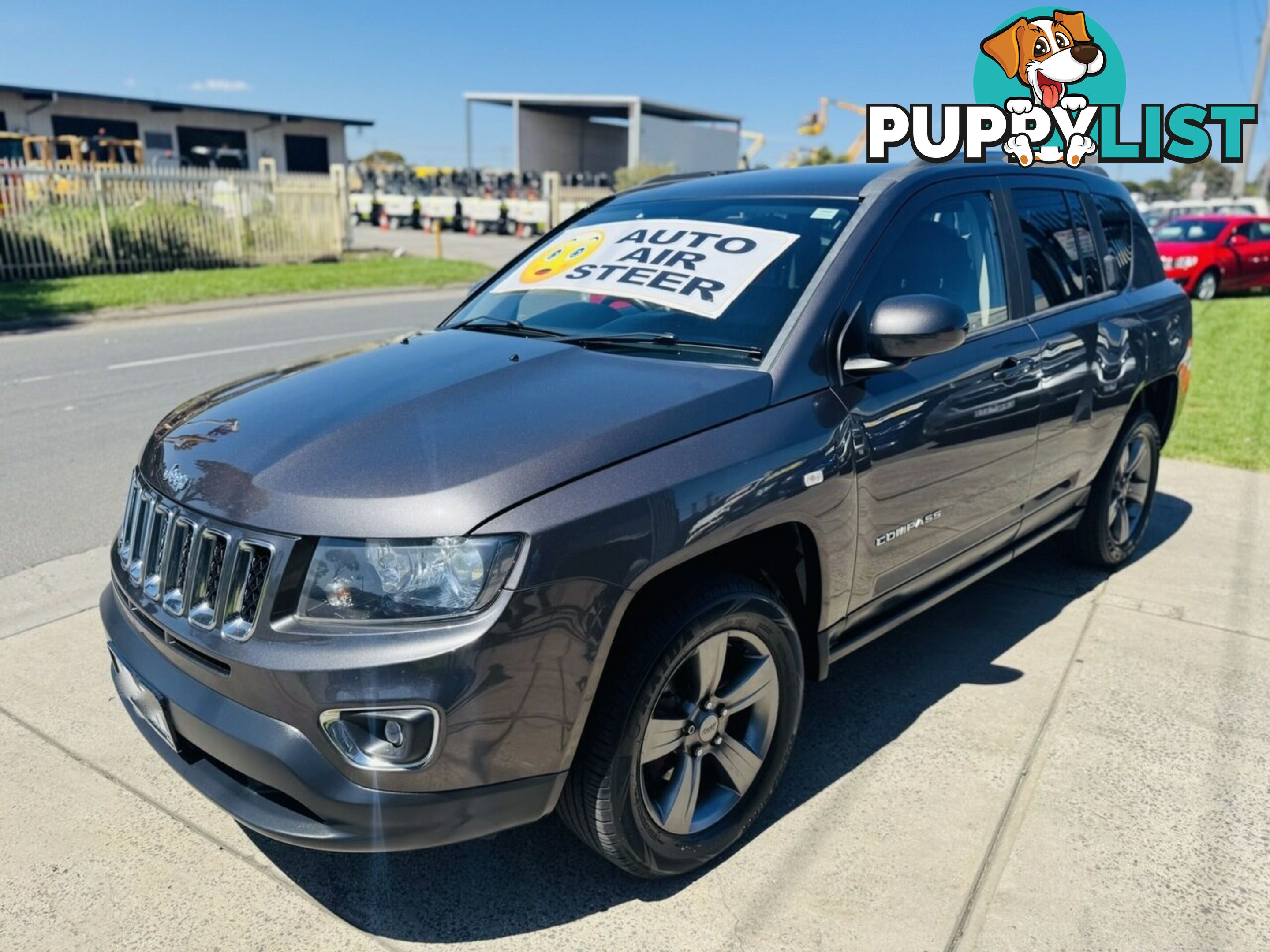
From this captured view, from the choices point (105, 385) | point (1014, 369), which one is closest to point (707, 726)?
point (1014, 369)

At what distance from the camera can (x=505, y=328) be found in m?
3.44

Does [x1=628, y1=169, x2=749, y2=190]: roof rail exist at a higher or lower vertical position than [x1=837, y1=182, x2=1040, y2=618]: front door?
higher

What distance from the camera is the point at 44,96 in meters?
35.6

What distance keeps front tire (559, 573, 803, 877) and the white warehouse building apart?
37911 mm

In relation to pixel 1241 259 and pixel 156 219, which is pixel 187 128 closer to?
pixel 156 219

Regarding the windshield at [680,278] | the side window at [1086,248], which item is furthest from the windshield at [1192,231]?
the windshield at [680,278]

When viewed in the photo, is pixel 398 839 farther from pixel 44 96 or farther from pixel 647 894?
pixel 44 96

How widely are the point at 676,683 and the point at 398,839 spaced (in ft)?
2.60

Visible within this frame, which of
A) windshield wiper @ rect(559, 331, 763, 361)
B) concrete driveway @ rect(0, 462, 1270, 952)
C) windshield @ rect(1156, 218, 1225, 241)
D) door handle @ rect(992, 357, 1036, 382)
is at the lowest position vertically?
concrete driveway @ rect(0, 462, 1270, 952)

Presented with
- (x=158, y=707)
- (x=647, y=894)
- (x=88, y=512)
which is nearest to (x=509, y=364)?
(x=158, y=707)

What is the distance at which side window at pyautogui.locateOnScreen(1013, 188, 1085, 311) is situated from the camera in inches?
157

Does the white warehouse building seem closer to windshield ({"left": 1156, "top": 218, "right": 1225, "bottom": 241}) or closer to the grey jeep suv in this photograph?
windshield ({"left": 1156, "top": 218, "right": 1225, "bottom": 241})

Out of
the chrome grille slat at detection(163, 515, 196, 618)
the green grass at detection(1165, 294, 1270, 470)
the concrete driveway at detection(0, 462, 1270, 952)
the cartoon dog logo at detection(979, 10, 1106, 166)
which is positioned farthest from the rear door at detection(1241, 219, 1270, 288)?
the chrome grille slat at detection(163, 515, 196, 618)

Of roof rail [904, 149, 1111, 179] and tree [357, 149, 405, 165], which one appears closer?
roof rail [904, 149, 1111, 179]
